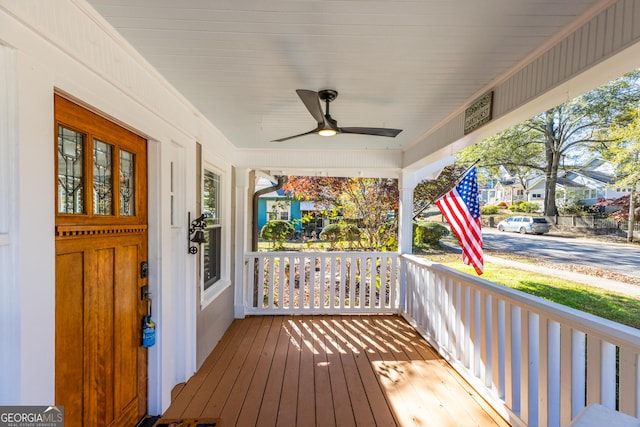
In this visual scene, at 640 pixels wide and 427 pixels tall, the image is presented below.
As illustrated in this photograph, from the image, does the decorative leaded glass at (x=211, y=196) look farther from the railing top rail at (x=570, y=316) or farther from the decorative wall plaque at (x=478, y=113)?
the railing top rail at (x=570, y=316)

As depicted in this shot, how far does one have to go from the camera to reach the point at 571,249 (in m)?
3.48

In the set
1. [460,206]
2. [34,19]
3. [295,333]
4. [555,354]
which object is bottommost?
[295,333]

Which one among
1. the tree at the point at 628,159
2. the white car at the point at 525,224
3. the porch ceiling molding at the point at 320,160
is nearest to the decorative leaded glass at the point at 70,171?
the porch ceiling molding at the point at 320,160

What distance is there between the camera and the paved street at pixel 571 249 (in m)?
2.82

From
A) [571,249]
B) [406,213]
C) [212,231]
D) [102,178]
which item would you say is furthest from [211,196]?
[571,249]

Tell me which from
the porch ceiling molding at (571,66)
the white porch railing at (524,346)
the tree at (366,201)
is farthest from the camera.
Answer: the tree at (366,201)

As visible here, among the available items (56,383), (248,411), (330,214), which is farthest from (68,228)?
(330,214)

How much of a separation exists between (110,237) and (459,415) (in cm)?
255

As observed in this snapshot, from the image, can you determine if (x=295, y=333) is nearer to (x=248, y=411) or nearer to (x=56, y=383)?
(x=248, y=411)

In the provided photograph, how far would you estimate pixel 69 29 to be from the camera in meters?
1.21

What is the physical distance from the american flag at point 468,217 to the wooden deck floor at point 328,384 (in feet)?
3.47

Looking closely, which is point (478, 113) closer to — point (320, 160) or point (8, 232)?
point (320, 160)

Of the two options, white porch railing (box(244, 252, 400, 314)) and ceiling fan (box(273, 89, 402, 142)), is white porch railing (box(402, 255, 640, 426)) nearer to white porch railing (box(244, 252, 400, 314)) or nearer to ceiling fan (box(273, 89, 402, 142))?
white porch railing (box(244, 252, 400, 314))

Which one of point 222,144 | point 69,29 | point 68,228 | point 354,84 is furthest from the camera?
point 222,144
